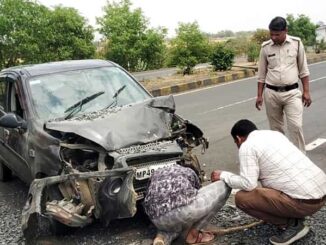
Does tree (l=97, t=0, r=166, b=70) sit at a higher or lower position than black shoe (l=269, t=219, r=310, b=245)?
higher

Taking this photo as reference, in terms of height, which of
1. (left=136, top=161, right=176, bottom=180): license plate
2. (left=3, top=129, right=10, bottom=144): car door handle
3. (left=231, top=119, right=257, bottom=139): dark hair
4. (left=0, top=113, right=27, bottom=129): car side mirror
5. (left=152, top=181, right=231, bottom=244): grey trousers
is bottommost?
(left=152, top=181, right=231, bottom=244): grey trousers

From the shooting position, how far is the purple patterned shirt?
3.82 m

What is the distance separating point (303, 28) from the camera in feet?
117

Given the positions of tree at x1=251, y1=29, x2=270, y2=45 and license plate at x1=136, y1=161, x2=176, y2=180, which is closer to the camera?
license plate at x1=136, y1=161, x2=176, y2=180

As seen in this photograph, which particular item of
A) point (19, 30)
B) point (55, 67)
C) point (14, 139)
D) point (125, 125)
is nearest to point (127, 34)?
point (19, 30)

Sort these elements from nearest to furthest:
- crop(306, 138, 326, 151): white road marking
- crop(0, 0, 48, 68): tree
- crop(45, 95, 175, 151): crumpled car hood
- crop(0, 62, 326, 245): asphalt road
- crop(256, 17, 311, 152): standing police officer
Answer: crop(45, 95, 175, 151): crumpled car hood < crop(0, 62, 326, 245): asphalt road < crop(256, 17, 311, 152): standing police officer < crop(306, 138, 326, 151): white road marking < crop(0, 0, 48, 68): tree

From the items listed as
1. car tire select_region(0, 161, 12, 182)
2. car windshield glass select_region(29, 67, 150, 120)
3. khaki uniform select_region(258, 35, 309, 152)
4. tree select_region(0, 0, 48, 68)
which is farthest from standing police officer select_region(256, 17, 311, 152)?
tree select_region(0, 0, 48, 68)

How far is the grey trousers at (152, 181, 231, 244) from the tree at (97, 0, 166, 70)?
1726 centimetres

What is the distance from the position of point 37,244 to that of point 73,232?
33cm

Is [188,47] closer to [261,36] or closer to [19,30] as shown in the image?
[19,30]

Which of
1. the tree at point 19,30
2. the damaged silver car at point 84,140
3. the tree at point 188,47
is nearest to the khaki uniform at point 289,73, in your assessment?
the damaged silver car at point 84,140

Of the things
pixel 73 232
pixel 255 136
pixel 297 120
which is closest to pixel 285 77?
pixel 297 120

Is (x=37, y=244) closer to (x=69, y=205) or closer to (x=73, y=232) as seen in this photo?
(x=73, y=232)

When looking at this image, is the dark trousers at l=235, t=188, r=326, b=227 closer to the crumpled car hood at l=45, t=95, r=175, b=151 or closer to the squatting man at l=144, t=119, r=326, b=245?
the squatting man at l=144, t=119, r=326, b=245
